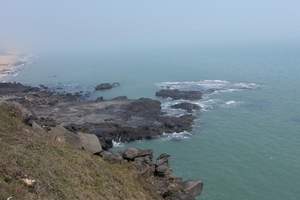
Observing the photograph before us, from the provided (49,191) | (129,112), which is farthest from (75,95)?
(49,191)

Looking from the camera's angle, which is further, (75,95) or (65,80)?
(65,80)

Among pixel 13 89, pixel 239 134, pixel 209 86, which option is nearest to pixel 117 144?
pixel 239 134

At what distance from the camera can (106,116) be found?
8069cm

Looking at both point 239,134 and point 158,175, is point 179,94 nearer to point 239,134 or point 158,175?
point 239,134

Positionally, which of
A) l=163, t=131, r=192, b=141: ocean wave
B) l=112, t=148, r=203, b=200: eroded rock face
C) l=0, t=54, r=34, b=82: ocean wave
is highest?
l=112, t=148, r=203, b=200: eroded rock face

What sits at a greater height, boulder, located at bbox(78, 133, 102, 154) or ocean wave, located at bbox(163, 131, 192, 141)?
boulder, located at bbox(78, 133, 102, 154)

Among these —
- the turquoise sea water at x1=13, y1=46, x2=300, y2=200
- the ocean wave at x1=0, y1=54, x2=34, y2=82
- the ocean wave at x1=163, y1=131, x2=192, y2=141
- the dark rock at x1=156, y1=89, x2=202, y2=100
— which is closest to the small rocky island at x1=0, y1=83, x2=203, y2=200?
the dark rock at x1=156, y1=89, x2=202, y2=100

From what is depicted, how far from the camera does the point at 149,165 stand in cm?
3941

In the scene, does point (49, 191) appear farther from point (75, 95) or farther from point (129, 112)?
point (75, 95)

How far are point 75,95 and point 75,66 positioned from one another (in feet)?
270

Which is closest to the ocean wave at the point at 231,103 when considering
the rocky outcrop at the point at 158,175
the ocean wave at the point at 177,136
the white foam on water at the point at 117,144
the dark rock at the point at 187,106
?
the dark rock at the point at 187,106

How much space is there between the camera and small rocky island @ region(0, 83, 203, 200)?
3762 centimetres

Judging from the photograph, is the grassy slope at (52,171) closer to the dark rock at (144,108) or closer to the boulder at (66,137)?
the boulder at (66,137)

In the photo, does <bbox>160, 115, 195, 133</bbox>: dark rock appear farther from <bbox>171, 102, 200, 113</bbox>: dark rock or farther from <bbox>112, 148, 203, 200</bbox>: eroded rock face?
<bbox>112, 148, 203, 200</bbox>: eroded rock face
